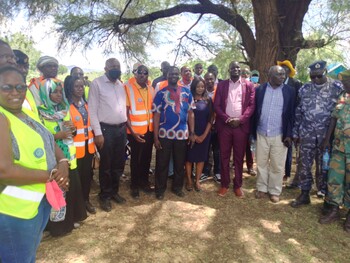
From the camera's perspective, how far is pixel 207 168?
202 inches

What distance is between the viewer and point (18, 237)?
4.86ft

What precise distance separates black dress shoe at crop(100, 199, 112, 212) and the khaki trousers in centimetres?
224

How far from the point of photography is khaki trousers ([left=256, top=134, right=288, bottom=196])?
403cm

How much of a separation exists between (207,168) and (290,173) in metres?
1.57

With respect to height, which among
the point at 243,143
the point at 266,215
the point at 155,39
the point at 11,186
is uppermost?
the point at 155,39

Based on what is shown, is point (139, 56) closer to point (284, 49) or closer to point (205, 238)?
point (284, 49)

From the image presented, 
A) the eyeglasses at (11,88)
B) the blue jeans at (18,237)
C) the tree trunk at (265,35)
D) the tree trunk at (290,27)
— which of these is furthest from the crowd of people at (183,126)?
the tree trunk at (290,27)

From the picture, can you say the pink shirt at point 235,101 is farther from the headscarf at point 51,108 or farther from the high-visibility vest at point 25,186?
the high-visibility vest at point 25,186

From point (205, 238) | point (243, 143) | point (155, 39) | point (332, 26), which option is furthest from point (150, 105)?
point (332, 26)

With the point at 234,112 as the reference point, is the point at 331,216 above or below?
below

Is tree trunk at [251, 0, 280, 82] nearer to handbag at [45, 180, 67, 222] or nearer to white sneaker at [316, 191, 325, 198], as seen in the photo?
white sneaker at [316, 191, 325, 198]

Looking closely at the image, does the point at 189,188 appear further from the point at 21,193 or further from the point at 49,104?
the point at 21,193

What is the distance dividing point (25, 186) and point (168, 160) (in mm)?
2724

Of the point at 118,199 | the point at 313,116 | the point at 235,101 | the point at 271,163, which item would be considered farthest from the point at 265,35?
the point at 118,199
